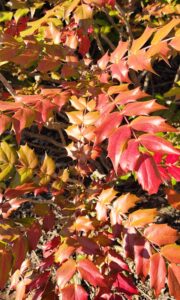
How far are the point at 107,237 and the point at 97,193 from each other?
0.18 metres

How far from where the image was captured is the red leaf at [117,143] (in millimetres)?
1101

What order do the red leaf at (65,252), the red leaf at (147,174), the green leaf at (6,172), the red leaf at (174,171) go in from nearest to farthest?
the red leaf at (147,174) → the red leaf at (65,252) → the red leaf at (174,171) → the green leaf at (6,172)

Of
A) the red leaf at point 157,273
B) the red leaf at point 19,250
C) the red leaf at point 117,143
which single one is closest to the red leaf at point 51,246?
the red leaf at point 19,250

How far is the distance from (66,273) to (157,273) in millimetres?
261

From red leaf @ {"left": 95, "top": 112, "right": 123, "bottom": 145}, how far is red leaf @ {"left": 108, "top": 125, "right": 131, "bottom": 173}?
0.08 ft

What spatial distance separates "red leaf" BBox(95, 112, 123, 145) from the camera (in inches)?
46.4

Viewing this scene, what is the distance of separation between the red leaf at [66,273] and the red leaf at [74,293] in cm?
2

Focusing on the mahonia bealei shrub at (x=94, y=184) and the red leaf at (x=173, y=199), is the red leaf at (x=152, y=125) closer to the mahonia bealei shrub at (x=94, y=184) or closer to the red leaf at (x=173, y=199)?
the mahonia bealei shrub at (x=94, y=184)

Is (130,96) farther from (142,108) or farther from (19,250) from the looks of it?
(19,250)

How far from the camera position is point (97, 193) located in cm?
158

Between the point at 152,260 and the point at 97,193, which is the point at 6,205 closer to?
the point at 97,193

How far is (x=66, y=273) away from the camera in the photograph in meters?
1.21

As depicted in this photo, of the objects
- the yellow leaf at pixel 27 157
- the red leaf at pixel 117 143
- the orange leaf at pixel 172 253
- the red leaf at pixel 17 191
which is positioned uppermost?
the red leaf at pixel 117 143

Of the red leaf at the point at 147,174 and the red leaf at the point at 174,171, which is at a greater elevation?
the red leaf at the point at 147,174
